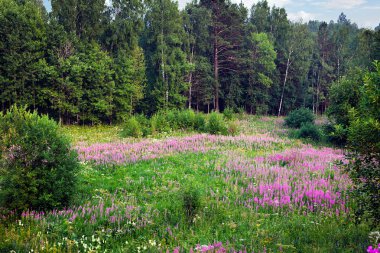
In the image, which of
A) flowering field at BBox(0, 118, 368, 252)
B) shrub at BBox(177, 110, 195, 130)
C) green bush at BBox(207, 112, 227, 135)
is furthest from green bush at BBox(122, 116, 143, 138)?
flowering field at BBox(0, 118, 368, 252)

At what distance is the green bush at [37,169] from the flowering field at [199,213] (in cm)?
37

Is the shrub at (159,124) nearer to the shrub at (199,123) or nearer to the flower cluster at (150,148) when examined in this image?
the shrub at (199,123)

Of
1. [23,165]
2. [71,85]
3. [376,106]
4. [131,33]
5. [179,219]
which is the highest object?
[131,33]

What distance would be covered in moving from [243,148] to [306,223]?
10.0 meters

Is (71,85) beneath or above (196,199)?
above

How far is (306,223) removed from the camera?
6676 mm

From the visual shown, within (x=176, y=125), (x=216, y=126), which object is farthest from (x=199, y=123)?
(x=216, y=126)

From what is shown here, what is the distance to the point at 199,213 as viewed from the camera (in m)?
7.18

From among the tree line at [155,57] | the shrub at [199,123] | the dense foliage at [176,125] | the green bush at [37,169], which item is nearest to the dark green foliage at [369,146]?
the green bush at [37,169]

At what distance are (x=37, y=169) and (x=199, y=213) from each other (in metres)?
4.12

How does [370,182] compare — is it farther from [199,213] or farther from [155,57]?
[155,57]

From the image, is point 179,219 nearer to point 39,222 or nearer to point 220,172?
point 39,222

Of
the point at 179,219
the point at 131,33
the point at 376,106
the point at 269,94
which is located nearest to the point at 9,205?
the point at 179,219

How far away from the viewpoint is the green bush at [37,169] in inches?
278
